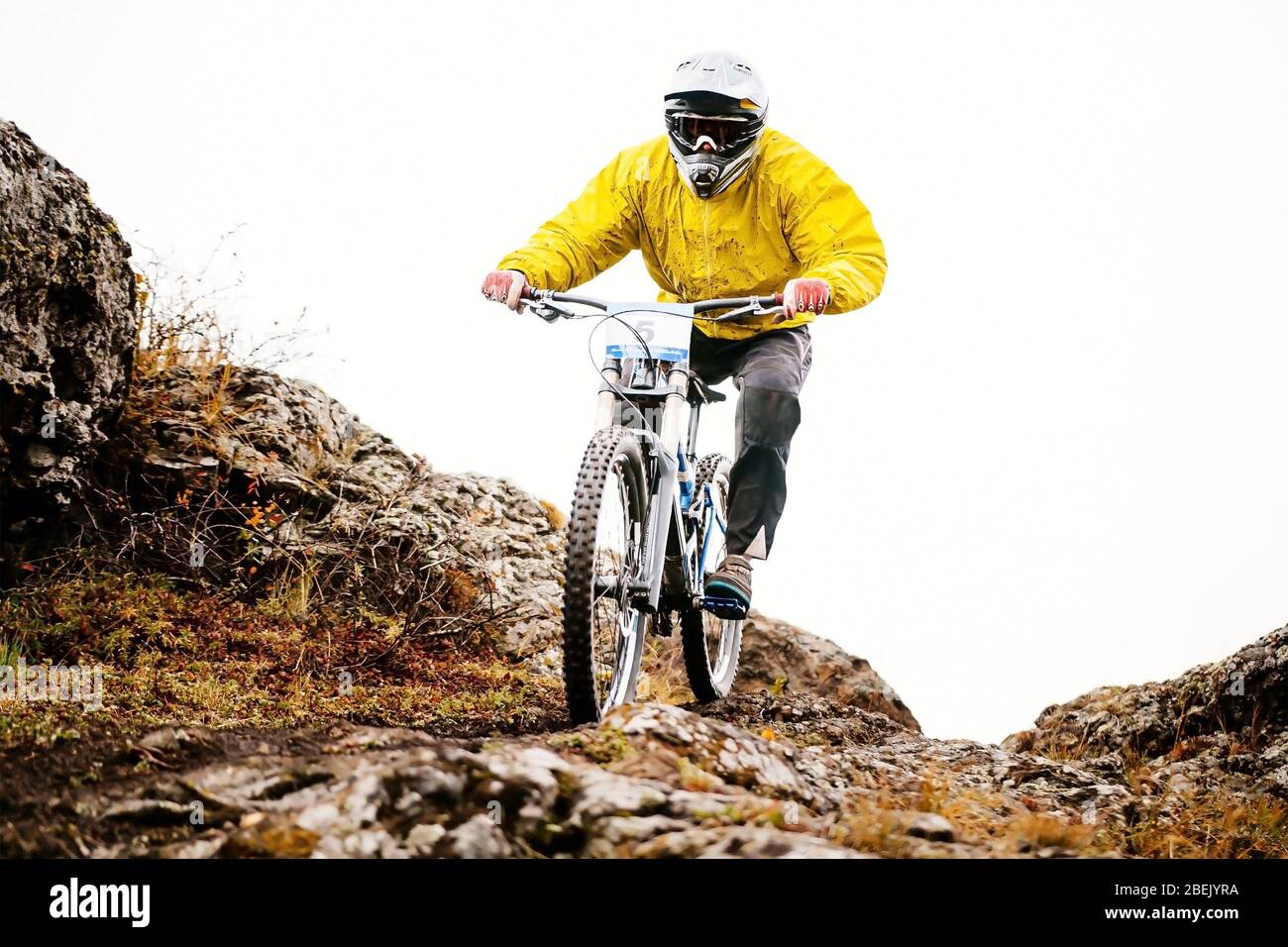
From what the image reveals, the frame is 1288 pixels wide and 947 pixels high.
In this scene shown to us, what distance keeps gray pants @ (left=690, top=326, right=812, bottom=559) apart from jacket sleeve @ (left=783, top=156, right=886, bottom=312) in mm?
439

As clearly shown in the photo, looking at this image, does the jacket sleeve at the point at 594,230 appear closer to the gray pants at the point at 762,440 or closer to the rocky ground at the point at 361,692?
the gray pants at the point at 762,440

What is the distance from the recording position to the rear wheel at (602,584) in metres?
3.67

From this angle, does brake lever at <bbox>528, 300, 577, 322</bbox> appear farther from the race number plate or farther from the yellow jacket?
the yellow jacket

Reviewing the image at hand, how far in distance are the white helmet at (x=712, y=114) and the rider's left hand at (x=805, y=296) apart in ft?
2.83

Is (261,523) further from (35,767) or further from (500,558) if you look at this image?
(35,767)

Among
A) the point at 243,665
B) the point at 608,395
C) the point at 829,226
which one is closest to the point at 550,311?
the point at 608,395

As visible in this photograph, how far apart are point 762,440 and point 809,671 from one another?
9.06ft

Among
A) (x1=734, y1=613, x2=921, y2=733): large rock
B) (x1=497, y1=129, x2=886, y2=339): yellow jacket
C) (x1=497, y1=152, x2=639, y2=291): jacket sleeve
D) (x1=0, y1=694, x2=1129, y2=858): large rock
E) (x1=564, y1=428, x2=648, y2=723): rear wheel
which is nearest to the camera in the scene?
(x1=0, y1=694, x2=1129, y2=858): large rock

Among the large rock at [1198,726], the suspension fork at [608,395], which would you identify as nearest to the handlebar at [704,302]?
the suspension fork at [608,395]

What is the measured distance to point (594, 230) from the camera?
5.20 metres

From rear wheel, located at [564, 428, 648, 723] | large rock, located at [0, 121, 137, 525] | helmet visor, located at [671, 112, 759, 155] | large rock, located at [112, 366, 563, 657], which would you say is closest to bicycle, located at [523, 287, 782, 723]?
rear wheel, located at [564, 428, 648, 723]

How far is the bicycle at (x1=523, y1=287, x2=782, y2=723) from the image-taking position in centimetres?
373
